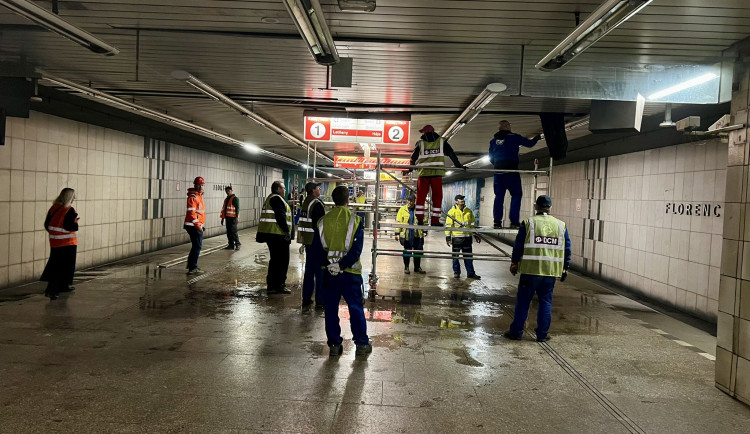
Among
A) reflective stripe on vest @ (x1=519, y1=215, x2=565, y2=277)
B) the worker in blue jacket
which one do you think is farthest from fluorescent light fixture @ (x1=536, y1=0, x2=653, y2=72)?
the worker in blue jacket

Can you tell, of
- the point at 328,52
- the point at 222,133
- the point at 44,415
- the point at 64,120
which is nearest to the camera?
the point at 44,415

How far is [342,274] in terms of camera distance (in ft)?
15.4

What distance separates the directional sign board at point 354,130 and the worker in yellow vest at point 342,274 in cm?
410

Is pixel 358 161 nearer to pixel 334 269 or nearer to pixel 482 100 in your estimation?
pixel 482 100

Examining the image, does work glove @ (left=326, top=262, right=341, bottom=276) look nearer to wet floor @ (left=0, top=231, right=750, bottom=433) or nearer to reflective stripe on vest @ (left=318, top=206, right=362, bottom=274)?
reflective stripe on vest @ (left=318, top=206, right=362, bottom=274)

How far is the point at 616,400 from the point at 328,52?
4107 millimetres

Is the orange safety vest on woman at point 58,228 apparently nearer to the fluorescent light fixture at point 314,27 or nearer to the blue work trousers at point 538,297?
the fluorescent light fixture at point 314,27

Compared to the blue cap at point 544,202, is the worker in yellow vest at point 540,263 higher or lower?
lower

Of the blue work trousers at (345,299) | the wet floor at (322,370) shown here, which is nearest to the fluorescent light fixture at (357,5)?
the blue work trousers at (345,299)

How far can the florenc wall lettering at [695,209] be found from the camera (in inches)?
271

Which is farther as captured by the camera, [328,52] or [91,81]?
[91,81]

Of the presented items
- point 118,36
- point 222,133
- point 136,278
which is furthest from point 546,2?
point 222,133

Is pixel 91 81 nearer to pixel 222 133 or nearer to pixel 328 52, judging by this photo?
pixel 328 52

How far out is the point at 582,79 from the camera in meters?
5.50
